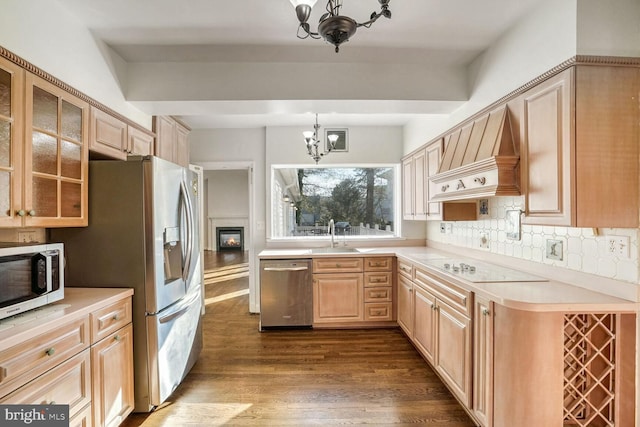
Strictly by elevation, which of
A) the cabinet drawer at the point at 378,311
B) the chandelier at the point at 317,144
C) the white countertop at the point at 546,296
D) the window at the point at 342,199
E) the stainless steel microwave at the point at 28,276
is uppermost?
the chandelier at the point at 317,144

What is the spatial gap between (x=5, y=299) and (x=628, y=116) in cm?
322

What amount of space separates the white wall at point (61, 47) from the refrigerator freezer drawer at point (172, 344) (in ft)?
5.45

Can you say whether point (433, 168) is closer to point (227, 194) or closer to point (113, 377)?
point (113, 377)

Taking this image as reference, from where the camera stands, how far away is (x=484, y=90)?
2.34 meters

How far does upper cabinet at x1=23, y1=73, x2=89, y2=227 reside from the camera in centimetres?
156

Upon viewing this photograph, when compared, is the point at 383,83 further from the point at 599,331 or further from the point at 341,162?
the point at 599,331

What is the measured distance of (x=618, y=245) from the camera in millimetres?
1563

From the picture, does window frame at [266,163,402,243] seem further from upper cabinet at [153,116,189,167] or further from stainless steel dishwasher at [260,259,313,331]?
upper cabinet at [153,116,189,167]

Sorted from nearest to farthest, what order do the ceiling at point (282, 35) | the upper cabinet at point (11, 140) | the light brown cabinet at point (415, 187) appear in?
the upper cabinet at point (11, 140) → the ceiling at point (282, 35) → the light brown cabinet at point (415, 187)

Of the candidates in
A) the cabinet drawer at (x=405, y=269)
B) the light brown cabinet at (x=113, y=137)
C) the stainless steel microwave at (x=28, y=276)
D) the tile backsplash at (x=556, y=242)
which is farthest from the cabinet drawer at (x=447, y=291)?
the light brown cabinet at (x=113, y=137)

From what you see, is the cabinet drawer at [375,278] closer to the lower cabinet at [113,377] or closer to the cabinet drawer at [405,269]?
the cabinet drawer at [405,269]

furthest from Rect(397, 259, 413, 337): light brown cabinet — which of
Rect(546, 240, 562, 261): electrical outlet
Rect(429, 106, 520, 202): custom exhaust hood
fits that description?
Rect(546, 240, 562, 261): electrical outlet

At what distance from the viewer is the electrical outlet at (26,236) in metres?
1.86

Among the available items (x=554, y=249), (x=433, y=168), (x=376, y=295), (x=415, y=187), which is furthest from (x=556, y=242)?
(x=376, y=295)
